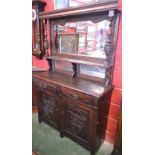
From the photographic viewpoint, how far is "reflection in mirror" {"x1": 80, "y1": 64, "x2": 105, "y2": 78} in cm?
165

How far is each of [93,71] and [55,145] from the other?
111 centimetres

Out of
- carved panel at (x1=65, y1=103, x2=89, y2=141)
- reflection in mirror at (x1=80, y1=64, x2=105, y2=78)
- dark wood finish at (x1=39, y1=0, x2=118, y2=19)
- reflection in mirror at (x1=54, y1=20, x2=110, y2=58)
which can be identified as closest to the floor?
carved panel at (x1=65, y1=103, x2=89, y2=141)

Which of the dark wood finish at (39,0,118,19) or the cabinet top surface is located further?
the cabinet top surface

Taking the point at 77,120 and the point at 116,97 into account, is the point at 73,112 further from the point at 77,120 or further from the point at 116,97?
the point at 116,97

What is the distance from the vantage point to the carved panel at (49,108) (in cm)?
190

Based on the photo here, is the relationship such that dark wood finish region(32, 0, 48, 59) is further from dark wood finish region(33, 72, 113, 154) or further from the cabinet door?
the cabinet door

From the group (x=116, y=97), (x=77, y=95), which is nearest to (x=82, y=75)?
(x=77, y=95)

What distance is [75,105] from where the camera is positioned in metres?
1.60

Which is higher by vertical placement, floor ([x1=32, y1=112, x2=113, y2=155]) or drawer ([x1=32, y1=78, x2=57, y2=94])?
drawer ([x1=32, y1=78, x2=57, y2=94])
